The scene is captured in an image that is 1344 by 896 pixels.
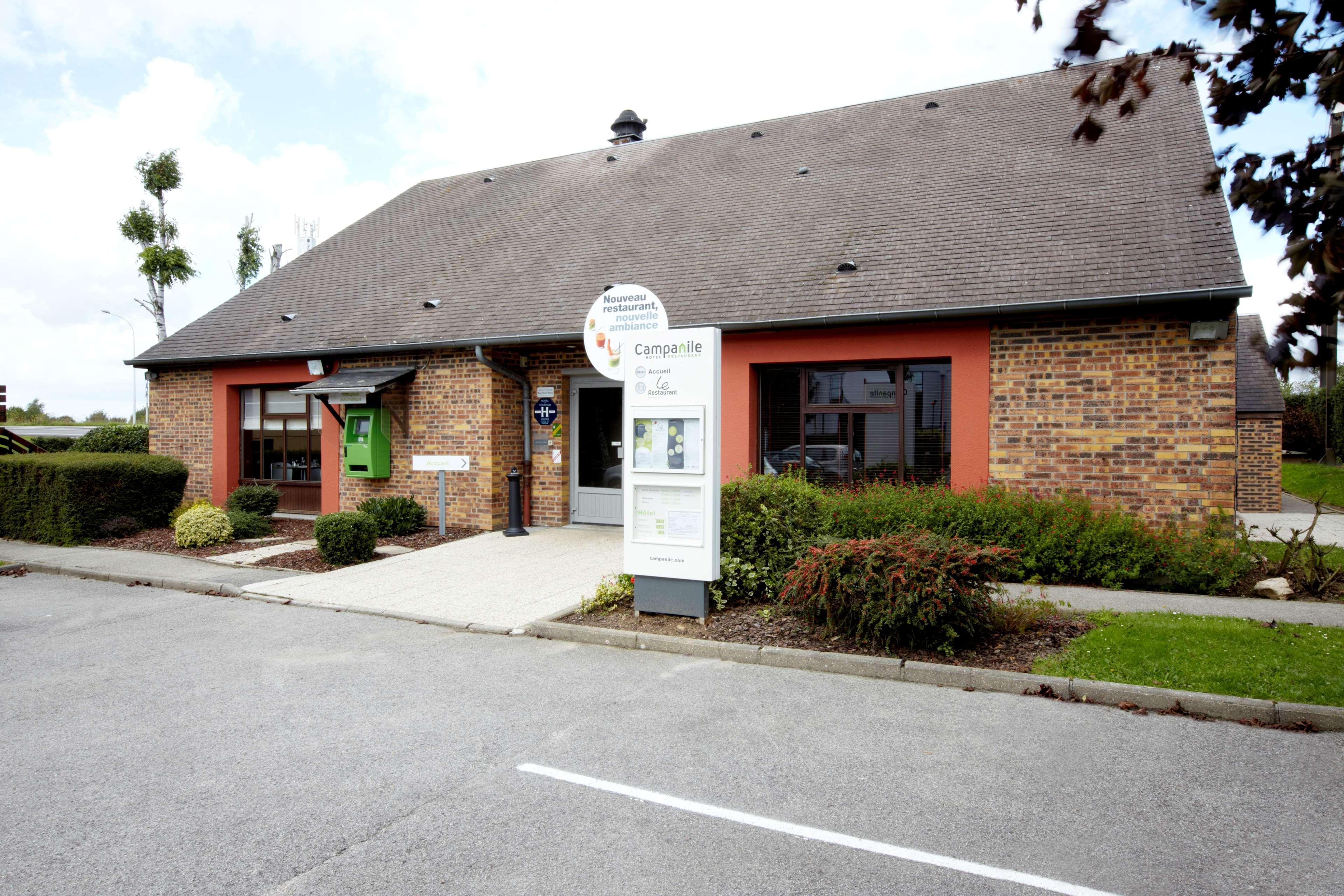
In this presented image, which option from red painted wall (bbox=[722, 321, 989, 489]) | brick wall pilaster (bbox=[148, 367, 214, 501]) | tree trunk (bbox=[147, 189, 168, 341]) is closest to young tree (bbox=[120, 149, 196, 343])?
tree trunk (bbox=[147, 189, 168, 341])

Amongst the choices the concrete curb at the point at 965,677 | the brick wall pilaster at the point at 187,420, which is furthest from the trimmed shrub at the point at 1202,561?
the brick wall pilaster at the point at 187,420

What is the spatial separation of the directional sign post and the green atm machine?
108cm

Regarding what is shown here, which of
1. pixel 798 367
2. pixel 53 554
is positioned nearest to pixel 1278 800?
pixel 798 367

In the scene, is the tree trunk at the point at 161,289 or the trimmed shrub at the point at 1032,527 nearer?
the trimmed shrub at the point at 1032,527

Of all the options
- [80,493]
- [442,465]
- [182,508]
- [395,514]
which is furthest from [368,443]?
[80,493]

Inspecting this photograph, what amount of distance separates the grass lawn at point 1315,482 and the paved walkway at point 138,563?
2389 cm

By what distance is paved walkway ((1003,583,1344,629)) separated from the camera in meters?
7.43

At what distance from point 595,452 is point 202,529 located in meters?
6.10

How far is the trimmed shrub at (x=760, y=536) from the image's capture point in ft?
26.2

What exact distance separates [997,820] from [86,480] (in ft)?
47.6

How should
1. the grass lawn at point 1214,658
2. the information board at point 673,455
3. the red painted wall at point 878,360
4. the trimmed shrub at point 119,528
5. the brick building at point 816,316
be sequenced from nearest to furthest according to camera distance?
the grass lawn at point 1214,658
the information board at point 673,455
the brick building at point 816,316
the red painted wall at point 878,360
the trimmed shrub at point 119,528

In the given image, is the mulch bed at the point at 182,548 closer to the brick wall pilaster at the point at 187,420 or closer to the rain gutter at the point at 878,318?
the brick wall pilaster at the point at 187,420

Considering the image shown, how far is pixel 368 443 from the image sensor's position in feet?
46.4

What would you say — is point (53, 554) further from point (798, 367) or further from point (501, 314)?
point (798, 367)
